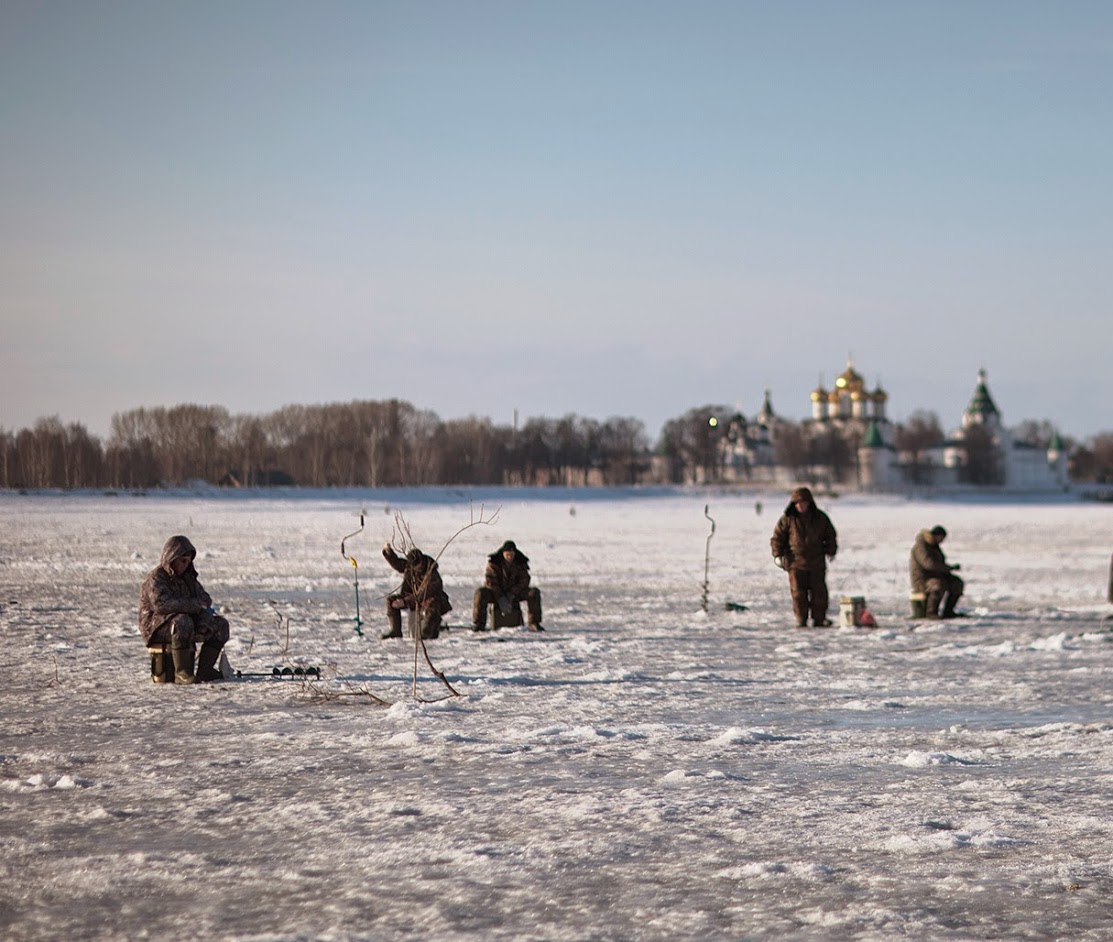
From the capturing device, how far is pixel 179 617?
32.4ft

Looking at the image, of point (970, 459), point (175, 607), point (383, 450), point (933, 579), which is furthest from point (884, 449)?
point (175, 607)

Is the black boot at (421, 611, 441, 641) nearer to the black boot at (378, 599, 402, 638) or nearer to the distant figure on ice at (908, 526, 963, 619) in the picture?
the black boot at (378, 599, 402, 638)

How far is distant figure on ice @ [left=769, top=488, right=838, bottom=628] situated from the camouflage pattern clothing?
6571 mm

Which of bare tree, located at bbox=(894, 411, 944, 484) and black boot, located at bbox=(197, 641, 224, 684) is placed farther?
bare tree, located at bbox=(894, 411, 944, 484)

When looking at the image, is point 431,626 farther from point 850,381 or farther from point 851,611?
point 850,381

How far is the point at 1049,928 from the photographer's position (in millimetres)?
4535

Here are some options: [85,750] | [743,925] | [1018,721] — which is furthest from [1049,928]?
[85,750]

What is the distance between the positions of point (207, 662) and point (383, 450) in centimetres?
11788

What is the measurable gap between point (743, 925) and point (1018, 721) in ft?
15.2

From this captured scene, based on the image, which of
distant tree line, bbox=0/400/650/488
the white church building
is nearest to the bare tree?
the white church building

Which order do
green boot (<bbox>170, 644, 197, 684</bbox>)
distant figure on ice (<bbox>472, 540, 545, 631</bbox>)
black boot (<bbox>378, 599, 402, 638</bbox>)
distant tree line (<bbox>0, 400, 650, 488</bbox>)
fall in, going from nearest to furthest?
green boot (<bbox>170, 644, 197, 684</bbox>)
black boot (<bbox>378, 599, 402, 638</bbox>)
distant figure on ice (<bbox>472, 540, 545, 631</bbox>)
distant tree line (<bbox>0, 400, 650, 488</bbox>)

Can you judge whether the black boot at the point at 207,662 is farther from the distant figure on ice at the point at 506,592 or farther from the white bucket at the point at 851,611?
the white bucket at the point at 851,611

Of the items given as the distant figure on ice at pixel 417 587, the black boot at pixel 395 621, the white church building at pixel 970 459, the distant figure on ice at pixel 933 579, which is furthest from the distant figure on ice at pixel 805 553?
the white church building at pixel 970 459

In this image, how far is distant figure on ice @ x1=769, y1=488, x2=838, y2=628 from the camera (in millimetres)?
14664
